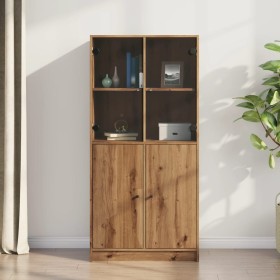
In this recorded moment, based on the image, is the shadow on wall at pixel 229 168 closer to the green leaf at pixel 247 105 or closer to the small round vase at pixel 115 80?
the green leaf at pixel 247 105

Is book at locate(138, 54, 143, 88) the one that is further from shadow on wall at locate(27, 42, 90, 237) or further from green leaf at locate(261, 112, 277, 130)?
green leaf at locate(261, 112, 277, 130)

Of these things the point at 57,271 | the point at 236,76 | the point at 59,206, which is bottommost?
the point at 57,271

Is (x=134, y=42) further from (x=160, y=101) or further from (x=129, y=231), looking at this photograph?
(x=129, y=231)

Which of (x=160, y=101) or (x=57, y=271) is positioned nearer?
(x=57, y=271)

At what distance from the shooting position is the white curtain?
466 centimetres

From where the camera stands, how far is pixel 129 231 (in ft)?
15.0

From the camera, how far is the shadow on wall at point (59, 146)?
4.95 m

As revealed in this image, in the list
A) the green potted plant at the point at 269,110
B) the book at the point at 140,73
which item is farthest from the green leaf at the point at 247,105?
the book at the point at 140,73

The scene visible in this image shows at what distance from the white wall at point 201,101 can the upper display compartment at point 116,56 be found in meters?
0.24

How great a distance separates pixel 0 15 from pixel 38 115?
2.78ft

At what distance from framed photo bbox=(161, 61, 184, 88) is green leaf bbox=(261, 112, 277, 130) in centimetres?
68

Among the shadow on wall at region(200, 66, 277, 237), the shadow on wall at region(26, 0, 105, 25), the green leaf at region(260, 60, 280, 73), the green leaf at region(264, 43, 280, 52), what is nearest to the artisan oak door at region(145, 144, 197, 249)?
the shadow on wall at region(200, 66, 277, 237)

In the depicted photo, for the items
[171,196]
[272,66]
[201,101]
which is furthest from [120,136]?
[272,66]

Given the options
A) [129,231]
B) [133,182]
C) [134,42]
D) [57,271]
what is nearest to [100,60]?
[134,42]
